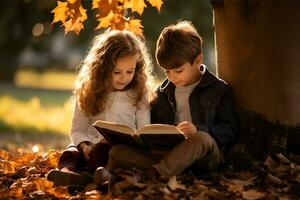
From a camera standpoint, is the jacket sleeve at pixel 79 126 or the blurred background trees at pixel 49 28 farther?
the blurred background trees at pixel 49 28

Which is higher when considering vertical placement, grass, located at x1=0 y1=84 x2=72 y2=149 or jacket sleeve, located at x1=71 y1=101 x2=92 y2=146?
jacket sleeve, located at x1=71 y1=101 x2=92 y2=146

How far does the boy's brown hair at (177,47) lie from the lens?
4902 millimetres

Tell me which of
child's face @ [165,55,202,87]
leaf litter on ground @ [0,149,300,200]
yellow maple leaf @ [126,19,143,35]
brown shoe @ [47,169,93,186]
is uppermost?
yellow maple leaf @ [126,19,143,35]

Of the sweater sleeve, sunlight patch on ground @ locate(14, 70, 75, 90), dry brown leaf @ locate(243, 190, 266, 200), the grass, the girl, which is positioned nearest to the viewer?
dry brown leaf @ locate(243, 190, 266, 200)

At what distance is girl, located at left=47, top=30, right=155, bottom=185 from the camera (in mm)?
5141

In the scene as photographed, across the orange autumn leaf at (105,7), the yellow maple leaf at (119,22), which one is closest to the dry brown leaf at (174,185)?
the orange autumn leaf at (105,7)

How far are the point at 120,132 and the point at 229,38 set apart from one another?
130 cm

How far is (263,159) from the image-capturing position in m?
4.97

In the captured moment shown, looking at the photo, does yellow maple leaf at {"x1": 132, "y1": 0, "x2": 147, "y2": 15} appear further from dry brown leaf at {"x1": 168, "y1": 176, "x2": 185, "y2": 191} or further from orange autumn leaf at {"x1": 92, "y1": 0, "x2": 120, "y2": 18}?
dry brown leaf at {"x1": 168, "y1": 176, "x2": 185, "y2": 191}

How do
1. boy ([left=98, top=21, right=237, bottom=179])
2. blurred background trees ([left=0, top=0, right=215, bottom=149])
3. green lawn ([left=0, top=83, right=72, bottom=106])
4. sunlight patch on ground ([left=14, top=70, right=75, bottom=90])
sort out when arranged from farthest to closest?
1. sunlight patch on ground ([left=14, top=70, right=75, bottom=90])
2. green lawn ([left=0, top=83, right=72, bottom=106])
3. blurred background trees ([left=0, top=0, right=215, bottom=149])
4. boy ([left=98, top=21, right=237, bottom=179])

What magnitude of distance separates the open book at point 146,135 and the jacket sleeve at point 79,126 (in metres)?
0.59

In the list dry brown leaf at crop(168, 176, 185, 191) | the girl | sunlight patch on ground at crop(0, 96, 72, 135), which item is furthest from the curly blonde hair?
sunlight patch on ground at crop(0, 96, 72, 135)

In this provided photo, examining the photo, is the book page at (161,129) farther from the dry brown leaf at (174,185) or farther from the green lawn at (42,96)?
the green lawn at (42,96)

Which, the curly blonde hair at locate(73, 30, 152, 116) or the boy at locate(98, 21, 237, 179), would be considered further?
the curly blonde hair at locate(73, 30, 152, 116)
